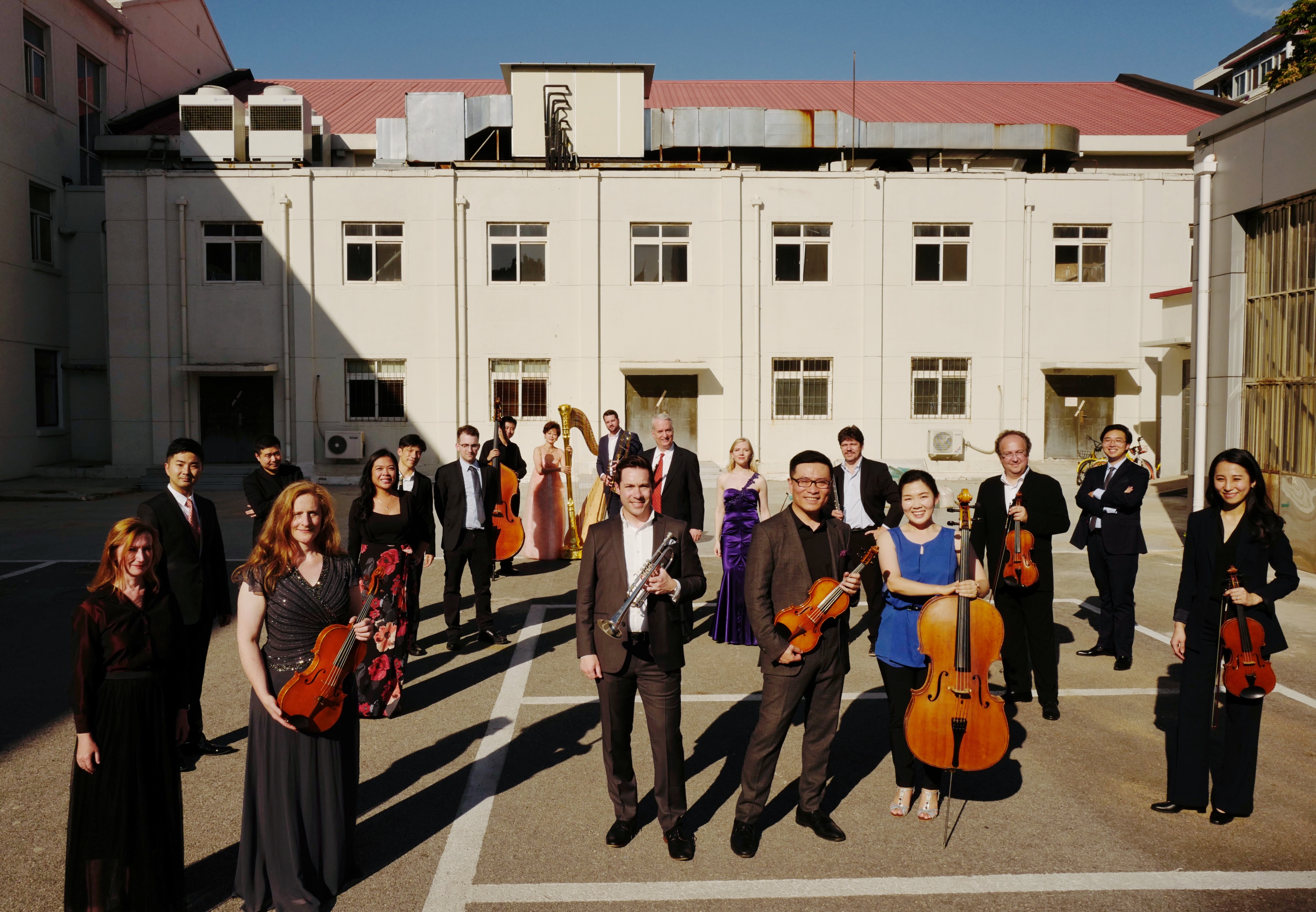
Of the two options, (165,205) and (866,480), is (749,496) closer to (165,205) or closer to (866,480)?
(866,480)

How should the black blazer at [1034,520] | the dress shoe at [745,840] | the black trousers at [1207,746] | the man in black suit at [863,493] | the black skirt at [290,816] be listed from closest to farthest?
the black skirt at [290,816], the dress shoe at [745,840], the black trousers at [1207,746], the black blazer at [1034,520], the man in black suit at [863,493]

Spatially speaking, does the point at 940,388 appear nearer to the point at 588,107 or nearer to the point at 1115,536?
the point at 588,107

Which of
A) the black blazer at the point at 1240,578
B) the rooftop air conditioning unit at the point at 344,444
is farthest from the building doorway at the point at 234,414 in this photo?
the black blazer at the point at 1240,578

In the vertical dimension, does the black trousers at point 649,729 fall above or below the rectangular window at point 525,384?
below

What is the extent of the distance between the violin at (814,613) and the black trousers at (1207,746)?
6.35 ft

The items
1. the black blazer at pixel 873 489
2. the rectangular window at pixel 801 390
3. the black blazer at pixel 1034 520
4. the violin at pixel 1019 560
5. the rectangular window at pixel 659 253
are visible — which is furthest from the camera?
the rectangular window at pixel 801 390

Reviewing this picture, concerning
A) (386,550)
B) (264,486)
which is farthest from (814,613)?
(264,486)

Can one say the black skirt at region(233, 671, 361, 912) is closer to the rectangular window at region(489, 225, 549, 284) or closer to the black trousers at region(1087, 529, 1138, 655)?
the black trousers at region(1087, 529, 1138, 655)

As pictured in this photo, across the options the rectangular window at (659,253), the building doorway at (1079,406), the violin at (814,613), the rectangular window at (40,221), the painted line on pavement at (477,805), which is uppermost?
the rectangular window at (40,221)

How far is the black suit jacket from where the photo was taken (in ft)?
14.9

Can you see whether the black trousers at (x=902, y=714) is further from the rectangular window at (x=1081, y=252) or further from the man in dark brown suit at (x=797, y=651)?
the rectangular window at (x=1081, y=252)

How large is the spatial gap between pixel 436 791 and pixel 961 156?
76.9ft

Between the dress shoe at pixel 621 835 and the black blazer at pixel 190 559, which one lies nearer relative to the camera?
the dress shoe at pixel 621 835

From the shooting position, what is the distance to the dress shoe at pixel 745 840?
14.8 ft
